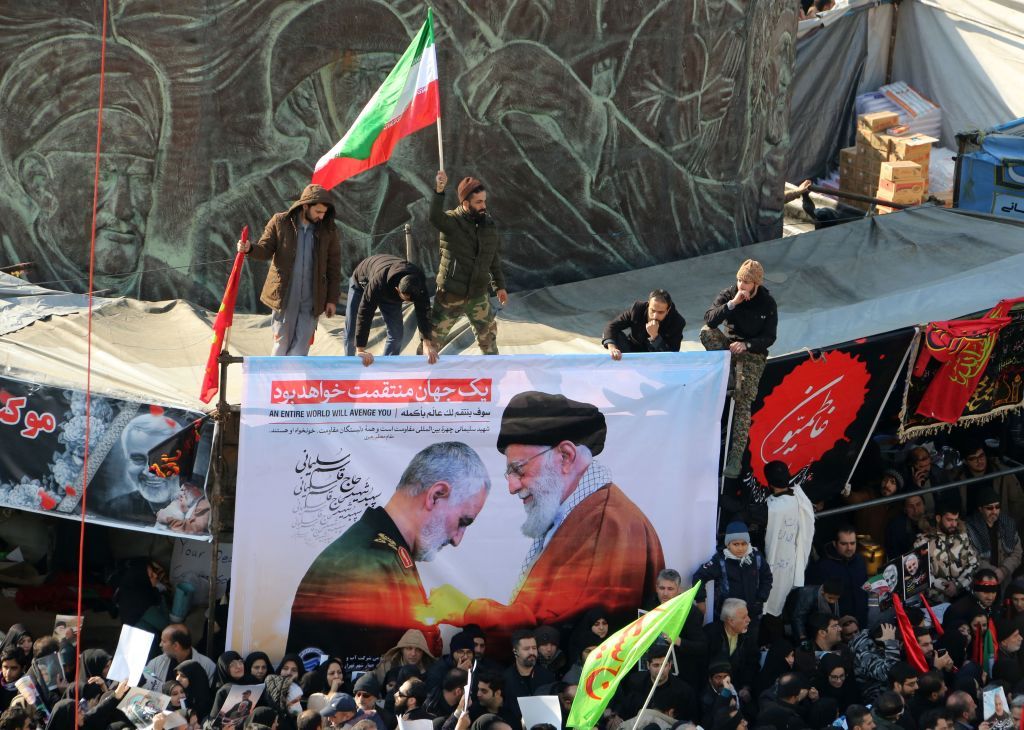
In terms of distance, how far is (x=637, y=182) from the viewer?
489 inches

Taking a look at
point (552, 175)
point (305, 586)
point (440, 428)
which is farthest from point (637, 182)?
point (305, 586)

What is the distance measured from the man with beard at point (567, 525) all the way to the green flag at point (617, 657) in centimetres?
129

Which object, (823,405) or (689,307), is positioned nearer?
(823,405)

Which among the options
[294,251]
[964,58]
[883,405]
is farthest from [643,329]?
[964,58]

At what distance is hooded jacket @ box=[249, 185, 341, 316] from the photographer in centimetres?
965

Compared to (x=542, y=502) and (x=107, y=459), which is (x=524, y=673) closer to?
(x=542, y=502)

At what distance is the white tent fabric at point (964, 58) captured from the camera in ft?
57.0

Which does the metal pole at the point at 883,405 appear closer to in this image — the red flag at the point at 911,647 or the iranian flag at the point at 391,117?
the red flag at the point at 911,647

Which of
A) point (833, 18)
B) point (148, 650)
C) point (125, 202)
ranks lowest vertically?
point (148, 650)

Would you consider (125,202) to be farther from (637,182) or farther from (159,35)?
(637,182)

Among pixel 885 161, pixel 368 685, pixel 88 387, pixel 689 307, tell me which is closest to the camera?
pixel 368 685

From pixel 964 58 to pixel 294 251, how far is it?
10.8 meters

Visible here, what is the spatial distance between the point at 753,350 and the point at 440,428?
2.06 meters

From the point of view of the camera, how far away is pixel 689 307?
11.5 m
